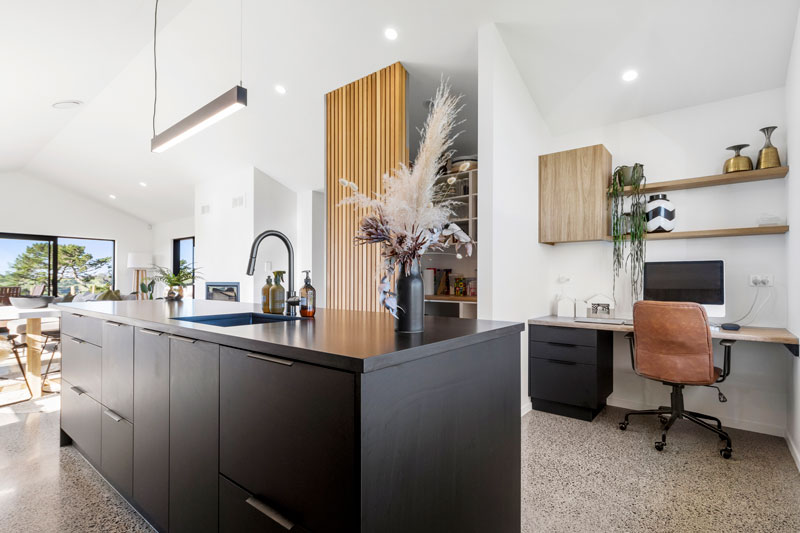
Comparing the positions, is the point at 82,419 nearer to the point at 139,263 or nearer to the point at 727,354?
the point at 727,354

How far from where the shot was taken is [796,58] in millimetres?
2398

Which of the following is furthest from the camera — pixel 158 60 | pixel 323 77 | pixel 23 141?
pixel 23 141

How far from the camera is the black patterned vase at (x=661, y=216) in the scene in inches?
128

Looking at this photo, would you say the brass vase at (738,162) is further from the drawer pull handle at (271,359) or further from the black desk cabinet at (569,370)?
the drawer pull handle at (271,359)

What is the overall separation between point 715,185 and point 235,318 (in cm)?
361

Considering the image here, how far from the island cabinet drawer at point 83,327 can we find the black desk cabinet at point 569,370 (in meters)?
2.97

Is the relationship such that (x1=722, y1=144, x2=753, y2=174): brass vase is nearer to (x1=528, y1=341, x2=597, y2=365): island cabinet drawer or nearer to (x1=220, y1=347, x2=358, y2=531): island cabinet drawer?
(x1=528, y1=341, x2=597, y2=365): island cabinet drawer

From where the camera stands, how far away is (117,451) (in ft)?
6.11

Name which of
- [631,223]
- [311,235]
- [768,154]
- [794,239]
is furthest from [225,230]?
[794,239]

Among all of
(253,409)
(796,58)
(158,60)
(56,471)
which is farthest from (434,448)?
(158,60)

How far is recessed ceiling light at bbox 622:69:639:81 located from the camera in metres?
3.01

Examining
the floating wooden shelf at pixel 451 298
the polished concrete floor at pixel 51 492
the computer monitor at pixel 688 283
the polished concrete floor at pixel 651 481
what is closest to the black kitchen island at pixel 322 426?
the polished concrete floor at pixel 51 492

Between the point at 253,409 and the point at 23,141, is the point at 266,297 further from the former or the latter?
the point at 23,141

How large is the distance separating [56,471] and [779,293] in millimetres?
4844
